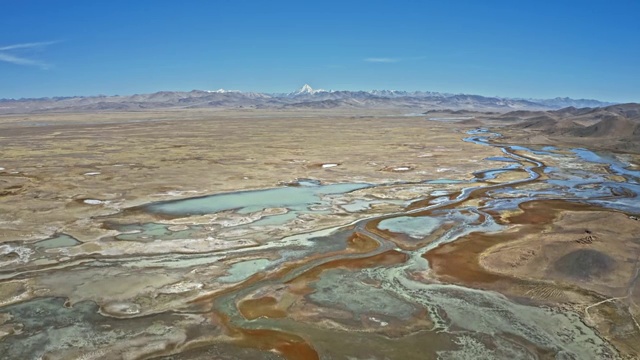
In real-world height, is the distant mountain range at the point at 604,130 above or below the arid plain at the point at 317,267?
above

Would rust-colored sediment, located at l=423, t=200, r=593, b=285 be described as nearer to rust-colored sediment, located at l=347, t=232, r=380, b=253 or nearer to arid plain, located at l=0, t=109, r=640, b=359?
arid plain, located at l=0, t=109, r=640, b=359

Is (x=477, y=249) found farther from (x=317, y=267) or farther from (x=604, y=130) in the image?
(x=604, y=130)

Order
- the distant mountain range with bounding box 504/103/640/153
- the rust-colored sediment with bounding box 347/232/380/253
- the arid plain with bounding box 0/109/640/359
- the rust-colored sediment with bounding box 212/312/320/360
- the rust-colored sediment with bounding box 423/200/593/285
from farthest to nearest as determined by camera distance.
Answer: the distant mountain range with bounding box 504/103/640/153 < the rust-colored sediment with bounding box 347/232/380/253 < the rust-colored sediment with bounding box 423/200/593/285 < the arid plain with bounding box 0/109/640/359 < the rust-colored sediment with bounding box 212/312/320/360

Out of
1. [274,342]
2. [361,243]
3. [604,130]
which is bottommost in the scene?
[274,342]

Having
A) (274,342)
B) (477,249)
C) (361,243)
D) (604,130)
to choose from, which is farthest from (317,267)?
(604,130)

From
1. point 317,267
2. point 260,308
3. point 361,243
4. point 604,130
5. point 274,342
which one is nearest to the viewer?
point 274,342

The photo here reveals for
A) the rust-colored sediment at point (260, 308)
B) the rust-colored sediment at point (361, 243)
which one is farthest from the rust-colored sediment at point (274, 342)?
the rust-colored sediment at point (361, 243)

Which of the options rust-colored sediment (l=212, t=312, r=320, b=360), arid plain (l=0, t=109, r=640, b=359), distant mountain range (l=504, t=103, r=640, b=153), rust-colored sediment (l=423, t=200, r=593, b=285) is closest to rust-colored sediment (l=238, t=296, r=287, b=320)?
arid plain (l=0, t=109, r=640, b=359)

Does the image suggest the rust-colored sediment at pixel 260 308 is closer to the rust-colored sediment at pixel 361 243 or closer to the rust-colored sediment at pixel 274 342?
the rust-colored sediment at pixel 274 342

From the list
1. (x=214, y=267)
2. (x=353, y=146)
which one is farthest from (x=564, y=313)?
(x=353, y=146)
